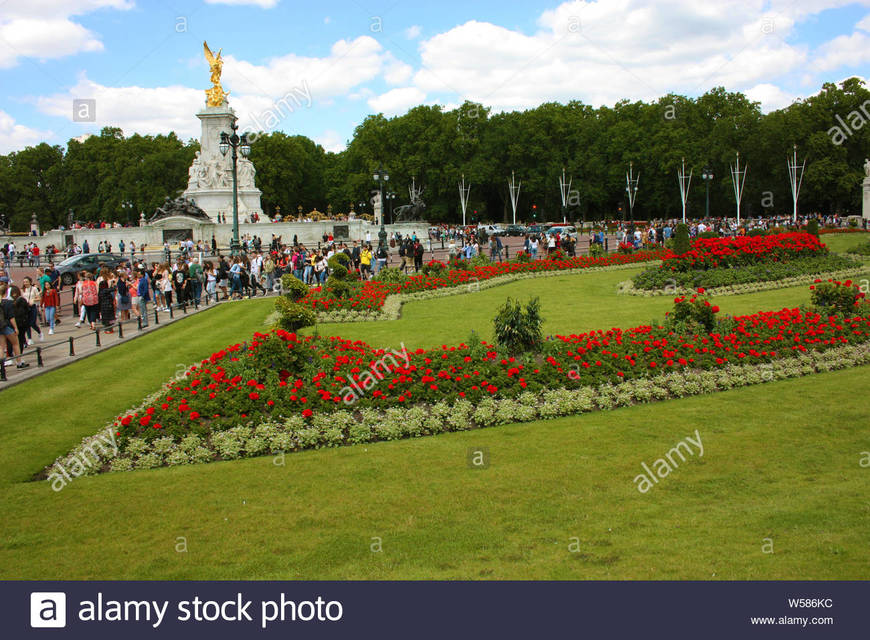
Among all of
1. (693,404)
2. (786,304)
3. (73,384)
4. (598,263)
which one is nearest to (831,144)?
(598,263)

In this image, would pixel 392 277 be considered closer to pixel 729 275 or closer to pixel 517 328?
pixel 729 275

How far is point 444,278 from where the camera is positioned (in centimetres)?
2267

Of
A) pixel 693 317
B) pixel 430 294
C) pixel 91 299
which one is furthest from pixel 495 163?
pixel 693 317

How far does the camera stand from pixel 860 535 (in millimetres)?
5488

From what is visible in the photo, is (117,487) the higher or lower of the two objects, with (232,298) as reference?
lower

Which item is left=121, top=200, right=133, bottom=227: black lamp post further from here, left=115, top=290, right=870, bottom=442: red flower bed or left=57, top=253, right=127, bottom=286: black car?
left=115, top=290, right=870, bottom=442: red flower bed

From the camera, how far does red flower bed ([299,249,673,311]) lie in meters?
18.5

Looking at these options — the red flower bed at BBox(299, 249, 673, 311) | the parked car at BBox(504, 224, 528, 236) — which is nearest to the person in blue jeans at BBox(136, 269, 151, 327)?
the red flower bed at BBox(299, 249, 673, 311)

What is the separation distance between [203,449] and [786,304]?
13.9 metres

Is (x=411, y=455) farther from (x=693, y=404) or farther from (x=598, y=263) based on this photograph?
(x=598, y=263)

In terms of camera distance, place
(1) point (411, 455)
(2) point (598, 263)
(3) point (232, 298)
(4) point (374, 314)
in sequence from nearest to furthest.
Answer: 1. (1) point (411, 455)
2. (4) point (374, 314)
3. (3) point (232, 298)
4. (2) point (598, 263)

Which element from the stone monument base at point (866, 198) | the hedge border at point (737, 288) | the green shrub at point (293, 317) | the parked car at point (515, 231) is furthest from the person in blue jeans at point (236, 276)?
the stone monument base at point (866, 198)

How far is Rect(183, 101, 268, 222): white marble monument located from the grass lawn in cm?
4147

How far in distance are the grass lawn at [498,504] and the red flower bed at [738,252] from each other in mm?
11217
